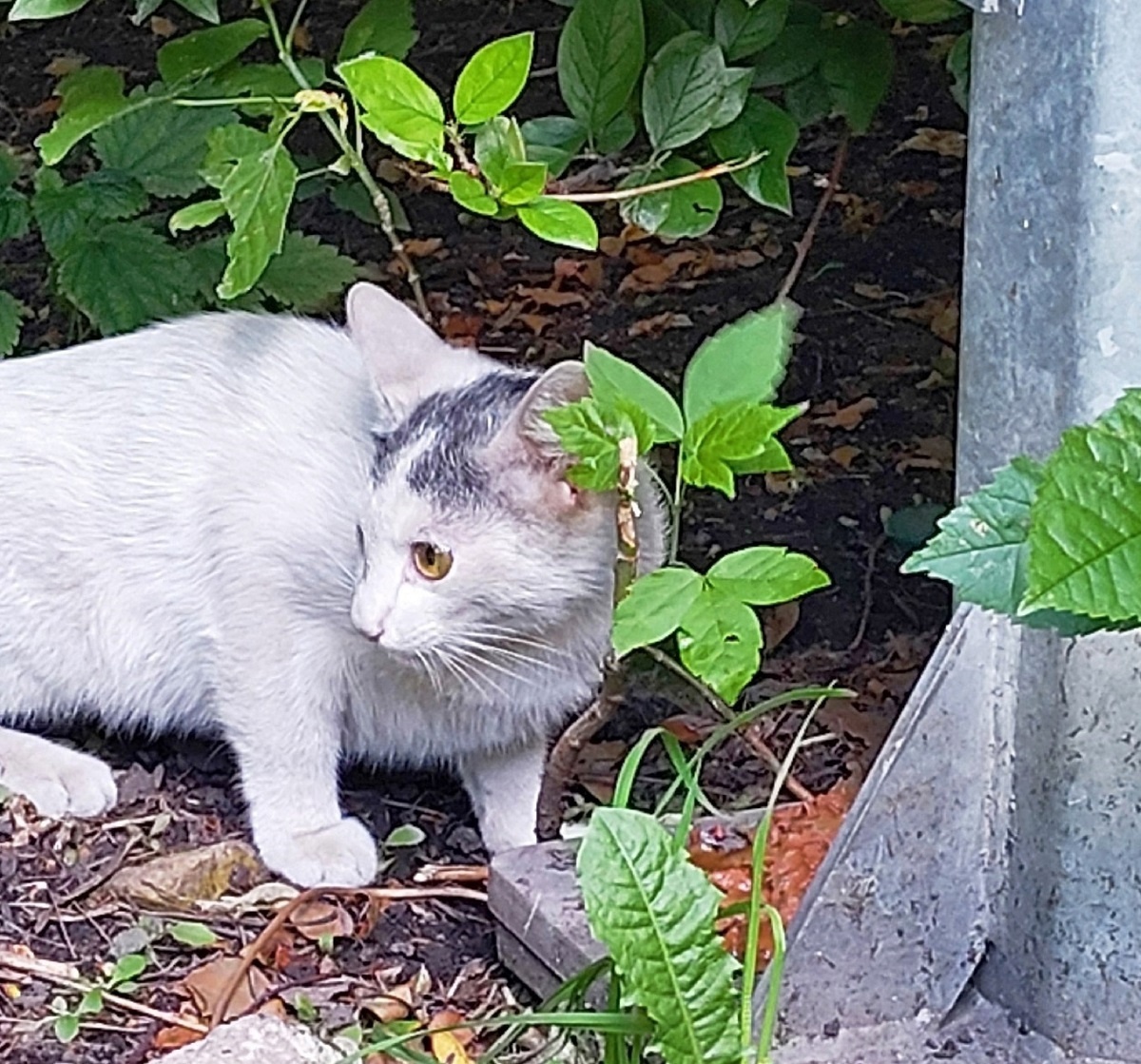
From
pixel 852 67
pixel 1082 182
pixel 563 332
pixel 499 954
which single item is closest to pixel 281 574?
pixel 499 954

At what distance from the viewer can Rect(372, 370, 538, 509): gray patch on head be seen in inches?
75.7

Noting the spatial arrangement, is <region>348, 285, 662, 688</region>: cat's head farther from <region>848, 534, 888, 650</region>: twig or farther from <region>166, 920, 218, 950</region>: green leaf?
<region>848, 534, 888, 650</region>: twig

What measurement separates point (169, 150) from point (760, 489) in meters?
0.96

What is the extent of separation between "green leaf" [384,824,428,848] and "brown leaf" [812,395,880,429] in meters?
1.06

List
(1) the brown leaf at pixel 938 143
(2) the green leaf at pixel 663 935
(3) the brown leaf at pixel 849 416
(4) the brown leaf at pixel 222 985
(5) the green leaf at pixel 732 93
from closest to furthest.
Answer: (2) the green leaf at pixel 663 935 → (4) the brown leaf at pixel 222 985 → (5) the green leaf at pixel 732 93 → (3) the brown leaf at pixel 849 416 → (1) the brown leaf at pixel 938 143

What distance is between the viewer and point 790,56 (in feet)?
7.11

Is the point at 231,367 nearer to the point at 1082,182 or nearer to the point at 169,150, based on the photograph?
the point at 169,150

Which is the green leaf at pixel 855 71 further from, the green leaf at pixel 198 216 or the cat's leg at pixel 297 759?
the cat's leg at pixel 297 759

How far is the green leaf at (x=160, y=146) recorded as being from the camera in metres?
2.45

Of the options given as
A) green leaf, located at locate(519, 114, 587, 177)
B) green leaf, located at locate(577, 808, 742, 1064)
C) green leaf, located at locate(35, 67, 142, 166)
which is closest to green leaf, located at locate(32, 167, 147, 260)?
green leaf, located at locate(35, 67, 142, 166)

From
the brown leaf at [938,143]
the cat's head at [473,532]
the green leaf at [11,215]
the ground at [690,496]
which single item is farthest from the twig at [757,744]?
the brown leaf at [938,143]

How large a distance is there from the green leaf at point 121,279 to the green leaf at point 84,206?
0.5 inches

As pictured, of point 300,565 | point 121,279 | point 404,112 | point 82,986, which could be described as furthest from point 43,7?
point 82,986

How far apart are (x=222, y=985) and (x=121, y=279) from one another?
3.35ft
